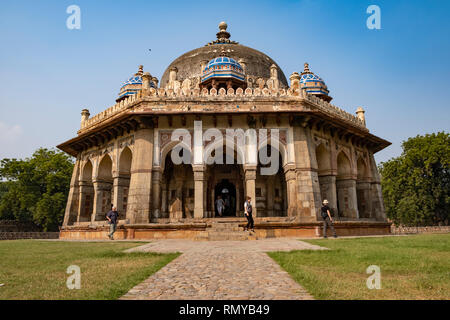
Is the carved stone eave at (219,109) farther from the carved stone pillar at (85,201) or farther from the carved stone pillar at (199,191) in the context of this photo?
the carved stone pillar at (85,201)

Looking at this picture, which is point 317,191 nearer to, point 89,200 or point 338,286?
point 338,286

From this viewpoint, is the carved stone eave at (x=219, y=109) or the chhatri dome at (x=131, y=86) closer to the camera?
the carved stone eave at (x=219, y=109)

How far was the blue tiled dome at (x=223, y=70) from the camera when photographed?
674 inches

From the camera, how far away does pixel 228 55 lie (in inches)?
892

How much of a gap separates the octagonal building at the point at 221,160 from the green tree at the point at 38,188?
9.63m

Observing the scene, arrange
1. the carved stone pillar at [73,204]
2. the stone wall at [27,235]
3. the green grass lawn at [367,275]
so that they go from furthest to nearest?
the stone wall at [27,235], the carved stone pillar at [73,204], the green grass lawn at [367,275]

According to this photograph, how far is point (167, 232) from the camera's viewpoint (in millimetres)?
12664

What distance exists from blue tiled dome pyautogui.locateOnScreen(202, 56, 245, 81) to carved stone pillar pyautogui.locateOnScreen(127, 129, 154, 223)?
499 centimetres

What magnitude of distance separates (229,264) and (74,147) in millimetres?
17128

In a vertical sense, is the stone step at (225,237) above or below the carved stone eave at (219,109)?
below

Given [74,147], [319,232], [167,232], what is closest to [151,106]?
[167,232]

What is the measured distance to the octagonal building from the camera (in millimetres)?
13680

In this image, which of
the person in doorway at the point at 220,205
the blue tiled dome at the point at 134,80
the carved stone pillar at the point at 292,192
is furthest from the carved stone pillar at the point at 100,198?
the carved stone pillar at the point at 292,192

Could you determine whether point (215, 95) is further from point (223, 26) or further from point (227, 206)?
point (223, 26)
